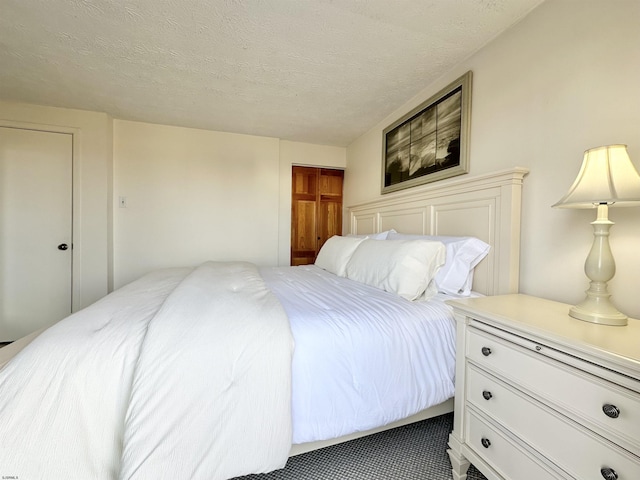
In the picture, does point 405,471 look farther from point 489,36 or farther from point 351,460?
point 489,36

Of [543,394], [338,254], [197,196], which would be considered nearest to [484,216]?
[543,394]

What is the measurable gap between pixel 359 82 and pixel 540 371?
2.14 m

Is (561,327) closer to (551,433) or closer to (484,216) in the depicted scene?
(551,433)

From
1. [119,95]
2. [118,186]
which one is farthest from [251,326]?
[118,186]

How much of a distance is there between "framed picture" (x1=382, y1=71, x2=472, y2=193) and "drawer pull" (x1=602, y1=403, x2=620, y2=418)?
1425mm

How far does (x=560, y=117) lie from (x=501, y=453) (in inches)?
58.9

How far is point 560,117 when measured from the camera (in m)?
1.26

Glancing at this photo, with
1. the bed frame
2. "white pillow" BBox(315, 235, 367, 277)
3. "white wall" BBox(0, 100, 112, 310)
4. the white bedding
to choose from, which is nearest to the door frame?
"white wall" BBox(0, 100, 112, 310)

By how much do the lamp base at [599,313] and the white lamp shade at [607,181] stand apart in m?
0.35

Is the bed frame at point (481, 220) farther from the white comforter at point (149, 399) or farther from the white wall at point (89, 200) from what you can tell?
the white wall at point (89, 200)

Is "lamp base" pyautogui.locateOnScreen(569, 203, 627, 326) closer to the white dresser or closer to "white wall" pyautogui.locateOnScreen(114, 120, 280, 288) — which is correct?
the white dresser

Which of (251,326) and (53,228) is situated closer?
(251,326)

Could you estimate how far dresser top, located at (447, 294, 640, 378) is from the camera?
68 centimetres

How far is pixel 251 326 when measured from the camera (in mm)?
971
